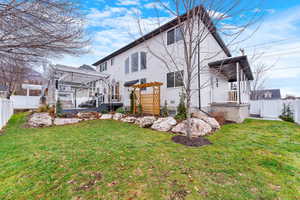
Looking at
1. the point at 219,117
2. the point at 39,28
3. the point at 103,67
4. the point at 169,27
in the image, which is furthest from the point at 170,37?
the point at 103,67

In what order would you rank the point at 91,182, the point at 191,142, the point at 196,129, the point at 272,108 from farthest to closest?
1. the point at 272,108
2. the point at 196,129
3. the point at 191,142
4. the point at 91,182

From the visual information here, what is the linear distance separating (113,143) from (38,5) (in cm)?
468

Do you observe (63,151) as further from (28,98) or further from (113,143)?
(28,98)

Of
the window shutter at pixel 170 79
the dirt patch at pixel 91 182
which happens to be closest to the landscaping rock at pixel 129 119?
the window shutter at pixel 170 79

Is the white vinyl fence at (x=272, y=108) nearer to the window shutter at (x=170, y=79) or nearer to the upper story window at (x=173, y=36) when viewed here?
the window shutter at (x=170, y=79)

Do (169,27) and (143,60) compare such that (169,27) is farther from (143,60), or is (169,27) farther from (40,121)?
(40,121)

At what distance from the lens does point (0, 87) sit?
57.5 ft

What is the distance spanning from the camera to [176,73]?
30.2 feet

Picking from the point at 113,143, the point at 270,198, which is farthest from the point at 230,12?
the point at 113,143

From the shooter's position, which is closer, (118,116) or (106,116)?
(118,116)

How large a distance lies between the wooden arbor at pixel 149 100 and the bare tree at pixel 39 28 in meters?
4.90

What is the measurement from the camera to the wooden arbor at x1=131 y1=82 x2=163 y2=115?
8.78 meters

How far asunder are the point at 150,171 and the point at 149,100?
22.5ft

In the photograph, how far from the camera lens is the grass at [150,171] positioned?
2.07 meters
